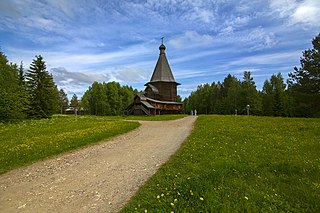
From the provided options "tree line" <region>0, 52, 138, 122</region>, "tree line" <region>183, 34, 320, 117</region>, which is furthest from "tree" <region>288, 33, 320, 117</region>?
"tree line" <region>0, 52, 138, 122</region>

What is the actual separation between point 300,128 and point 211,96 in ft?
235

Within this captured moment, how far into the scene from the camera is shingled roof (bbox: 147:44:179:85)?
5647cm

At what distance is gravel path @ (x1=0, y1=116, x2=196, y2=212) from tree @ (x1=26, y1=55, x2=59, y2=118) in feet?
117

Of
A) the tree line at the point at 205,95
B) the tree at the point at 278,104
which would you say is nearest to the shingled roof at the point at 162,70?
the tree line at the point at 205,95

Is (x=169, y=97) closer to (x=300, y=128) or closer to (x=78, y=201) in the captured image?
(x=300, y=128)

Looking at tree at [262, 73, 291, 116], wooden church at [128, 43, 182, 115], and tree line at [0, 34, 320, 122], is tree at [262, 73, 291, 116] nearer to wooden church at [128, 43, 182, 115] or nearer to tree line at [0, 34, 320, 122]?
tree line at [0, 34, 320, 122]

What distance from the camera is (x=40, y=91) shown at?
133 feet

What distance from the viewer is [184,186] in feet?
18.6

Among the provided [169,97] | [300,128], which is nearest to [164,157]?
[300,128]

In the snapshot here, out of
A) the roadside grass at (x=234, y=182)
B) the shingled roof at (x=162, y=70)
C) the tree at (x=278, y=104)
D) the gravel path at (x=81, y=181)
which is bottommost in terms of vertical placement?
the gravel path at (x=81, y=181)

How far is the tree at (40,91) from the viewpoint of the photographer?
130 feet

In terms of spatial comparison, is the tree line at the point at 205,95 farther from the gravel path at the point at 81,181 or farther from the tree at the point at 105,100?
the gravel path at the point at 81,181

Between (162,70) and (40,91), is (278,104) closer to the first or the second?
(162,70)

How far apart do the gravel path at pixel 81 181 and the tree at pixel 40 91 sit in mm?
35600
